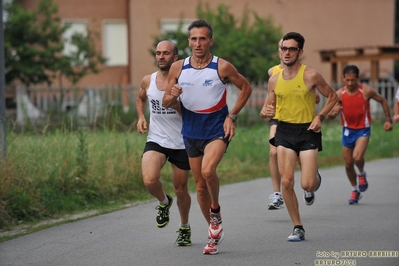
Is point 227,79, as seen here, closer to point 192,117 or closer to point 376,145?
point 192,117

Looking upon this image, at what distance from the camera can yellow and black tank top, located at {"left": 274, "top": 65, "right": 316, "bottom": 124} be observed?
942cm

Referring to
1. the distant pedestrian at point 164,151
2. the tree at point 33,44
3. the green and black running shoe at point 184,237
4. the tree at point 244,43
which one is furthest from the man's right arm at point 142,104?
the tree at point 244,43

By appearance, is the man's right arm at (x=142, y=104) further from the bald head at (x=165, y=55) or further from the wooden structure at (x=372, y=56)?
the wooden structure at (x=372, y=56)

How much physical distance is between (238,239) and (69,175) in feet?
14.1

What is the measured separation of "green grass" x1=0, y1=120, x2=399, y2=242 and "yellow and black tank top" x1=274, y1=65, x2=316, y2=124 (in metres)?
3.73

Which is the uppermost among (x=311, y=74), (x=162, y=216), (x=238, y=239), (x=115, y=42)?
(x=311, y=74)

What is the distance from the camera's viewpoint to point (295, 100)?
948cm

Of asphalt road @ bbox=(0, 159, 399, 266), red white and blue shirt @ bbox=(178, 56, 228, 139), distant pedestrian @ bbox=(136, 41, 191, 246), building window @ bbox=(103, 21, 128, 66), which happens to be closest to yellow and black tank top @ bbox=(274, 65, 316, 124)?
red white and blue shirt @ bbox=(178, 56, 228, 139)

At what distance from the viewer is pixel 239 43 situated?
1222 inches

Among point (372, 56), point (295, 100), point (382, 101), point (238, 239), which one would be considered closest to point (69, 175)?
point (238, 239)

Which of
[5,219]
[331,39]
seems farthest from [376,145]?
[331,39]

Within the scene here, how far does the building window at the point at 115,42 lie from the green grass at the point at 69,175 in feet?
74.4

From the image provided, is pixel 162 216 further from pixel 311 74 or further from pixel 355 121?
pixel 355 121

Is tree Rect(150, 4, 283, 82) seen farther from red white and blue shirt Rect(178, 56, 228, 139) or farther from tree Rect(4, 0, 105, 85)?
red white and blue shirt Rect(178, 56, 228, 139)
